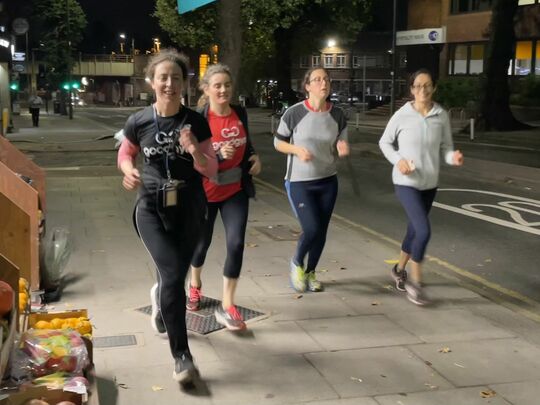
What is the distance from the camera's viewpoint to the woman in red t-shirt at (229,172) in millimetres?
4801

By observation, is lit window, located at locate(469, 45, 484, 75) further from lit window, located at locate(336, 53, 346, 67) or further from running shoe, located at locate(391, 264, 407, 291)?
lit window, located at locate(336, 53, 346, 67)

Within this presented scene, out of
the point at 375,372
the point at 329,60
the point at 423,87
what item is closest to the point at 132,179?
the point at 375,372

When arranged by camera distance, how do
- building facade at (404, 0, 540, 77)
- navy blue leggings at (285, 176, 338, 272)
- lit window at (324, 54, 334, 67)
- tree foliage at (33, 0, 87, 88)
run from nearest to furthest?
navy blue leggings at (285, 176, 338, 272) → building facade at (404, 0, 540, 77) → tree foliage at (33, 0, 87, 88) → lit window at (324, 54, 334, 67)

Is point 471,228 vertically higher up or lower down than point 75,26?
lower down

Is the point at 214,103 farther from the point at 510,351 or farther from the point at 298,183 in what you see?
the point at 510,351

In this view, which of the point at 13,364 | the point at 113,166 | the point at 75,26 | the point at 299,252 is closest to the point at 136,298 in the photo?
the point at 299,252

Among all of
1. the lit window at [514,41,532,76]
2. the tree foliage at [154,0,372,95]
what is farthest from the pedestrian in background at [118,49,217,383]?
the lit window at [514,41,532,76]

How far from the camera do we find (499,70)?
24938 millimetres

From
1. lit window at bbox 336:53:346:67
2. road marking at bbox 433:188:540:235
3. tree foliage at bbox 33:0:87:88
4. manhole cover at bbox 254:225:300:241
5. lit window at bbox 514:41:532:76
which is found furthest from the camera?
lit window at bbox 336:53:346:67

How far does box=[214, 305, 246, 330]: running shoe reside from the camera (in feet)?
16.1

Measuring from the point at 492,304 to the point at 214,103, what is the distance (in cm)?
296

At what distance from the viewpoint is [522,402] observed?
150 inches

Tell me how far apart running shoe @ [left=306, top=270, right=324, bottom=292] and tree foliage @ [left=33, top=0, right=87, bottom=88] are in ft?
145

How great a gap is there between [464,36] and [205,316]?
36849 millimetres
